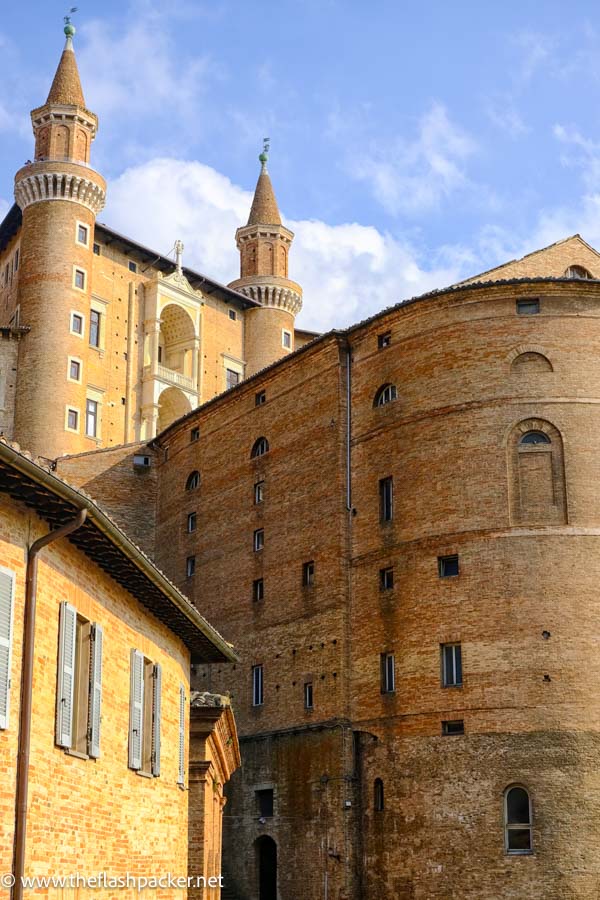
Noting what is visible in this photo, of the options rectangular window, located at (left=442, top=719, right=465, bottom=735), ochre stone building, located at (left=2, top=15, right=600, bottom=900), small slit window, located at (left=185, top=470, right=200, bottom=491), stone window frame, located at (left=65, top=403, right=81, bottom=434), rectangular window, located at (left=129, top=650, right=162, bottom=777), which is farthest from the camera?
stone window frame, located at (left=65, top=403, right=81, bottom=434)

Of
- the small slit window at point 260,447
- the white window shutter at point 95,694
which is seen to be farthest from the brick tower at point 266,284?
the white window shutter at point 95,694

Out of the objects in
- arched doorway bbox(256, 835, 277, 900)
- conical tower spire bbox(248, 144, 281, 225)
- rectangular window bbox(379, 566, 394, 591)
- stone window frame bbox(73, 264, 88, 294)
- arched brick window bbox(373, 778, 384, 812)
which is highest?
conical tower spire bbox(248, 144, 281, 225)

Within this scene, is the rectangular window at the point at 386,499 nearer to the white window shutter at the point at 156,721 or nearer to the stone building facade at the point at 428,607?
the stone building facade at the point at 428,607

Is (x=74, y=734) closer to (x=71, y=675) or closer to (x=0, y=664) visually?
(x=71, y=675)

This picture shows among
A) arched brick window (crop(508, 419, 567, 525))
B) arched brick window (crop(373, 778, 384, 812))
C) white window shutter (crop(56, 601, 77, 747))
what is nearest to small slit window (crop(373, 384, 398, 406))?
arched brick window (crop(508, 419, 567, 525))

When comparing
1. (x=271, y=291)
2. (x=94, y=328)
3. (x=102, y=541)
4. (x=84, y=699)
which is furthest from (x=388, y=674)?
(x=271, y=291)

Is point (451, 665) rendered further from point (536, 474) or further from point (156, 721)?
point (156, 721)

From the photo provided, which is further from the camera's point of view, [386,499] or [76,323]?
[76,323]

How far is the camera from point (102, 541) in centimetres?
1459

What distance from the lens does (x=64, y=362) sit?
60.0 meters

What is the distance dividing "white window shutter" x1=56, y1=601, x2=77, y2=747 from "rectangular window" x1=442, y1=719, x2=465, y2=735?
72.3ft

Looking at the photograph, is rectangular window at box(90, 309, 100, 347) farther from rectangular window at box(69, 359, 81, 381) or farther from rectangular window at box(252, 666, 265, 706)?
rectangular window at box(252, 666, 265, 706)

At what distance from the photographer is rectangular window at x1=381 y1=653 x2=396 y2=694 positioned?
120 feet

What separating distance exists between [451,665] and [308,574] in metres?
6.60
